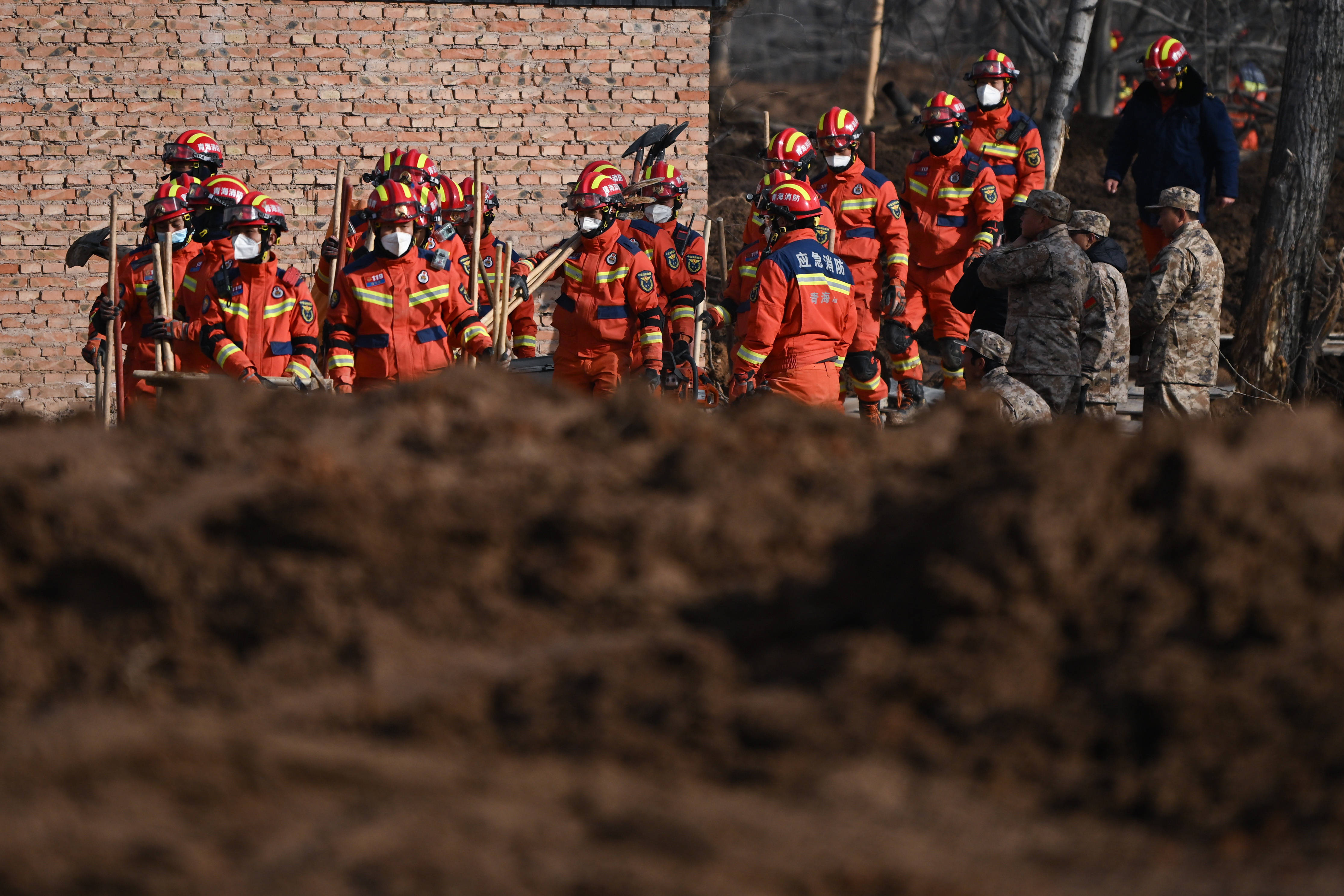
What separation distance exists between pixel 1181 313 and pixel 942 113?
2.84 metres

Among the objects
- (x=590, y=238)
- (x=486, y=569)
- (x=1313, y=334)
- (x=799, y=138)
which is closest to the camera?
(x=486, y=569)

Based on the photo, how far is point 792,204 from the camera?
26.0 ft

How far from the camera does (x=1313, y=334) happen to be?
36.2 ft

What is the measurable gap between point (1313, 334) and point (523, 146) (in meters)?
6.99

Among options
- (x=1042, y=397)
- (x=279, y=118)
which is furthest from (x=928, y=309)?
(x=279, y=118)

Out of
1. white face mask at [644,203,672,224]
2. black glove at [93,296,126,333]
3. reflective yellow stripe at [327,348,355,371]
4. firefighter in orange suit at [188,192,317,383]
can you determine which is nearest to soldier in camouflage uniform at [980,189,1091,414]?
white face mask at [644,203,672,224]

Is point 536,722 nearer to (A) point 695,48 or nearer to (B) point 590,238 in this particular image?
(B) point 590,238

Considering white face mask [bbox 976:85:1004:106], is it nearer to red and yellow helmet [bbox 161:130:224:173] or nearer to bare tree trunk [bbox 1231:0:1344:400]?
bare tree trunk [bbox 1231:0:1344:400]

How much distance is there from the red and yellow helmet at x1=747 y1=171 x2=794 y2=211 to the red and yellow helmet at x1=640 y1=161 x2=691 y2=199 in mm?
772

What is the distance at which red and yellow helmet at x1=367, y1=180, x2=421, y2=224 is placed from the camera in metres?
7.70

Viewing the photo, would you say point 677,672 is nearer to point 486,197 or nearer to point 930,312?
point 930,312

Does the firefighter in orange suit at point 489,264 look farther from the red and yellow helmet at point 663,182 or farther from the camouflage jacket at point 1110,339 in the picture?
the camouflage jacket at point 1110,339

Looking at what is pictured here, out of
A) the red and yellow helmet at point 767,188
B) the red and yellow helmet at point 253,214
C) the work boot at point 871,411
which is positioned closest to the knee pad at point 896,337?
the work boot at point 871,411

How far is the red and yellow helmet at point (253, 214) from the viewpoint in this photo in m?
7.97
